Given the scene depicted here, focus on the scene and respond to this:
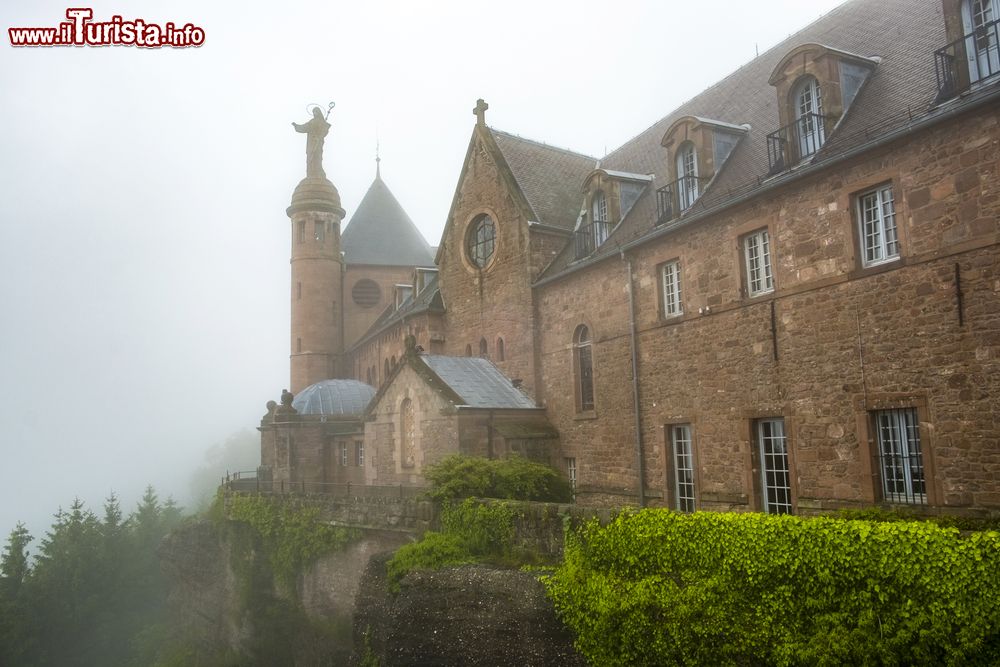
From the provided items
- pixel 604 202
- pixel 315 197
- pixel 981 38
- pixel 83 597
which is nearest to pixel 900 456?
pixel 981 38

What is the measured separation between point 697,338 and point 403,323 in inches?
616

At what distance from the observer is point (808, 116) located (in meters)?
14.4

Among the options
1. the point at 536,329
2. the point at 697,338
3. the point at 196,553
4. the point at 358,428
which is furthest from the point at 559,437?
the point at 196,553

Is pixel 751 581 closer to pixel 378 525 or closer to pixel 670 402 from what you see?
pixel 670 402

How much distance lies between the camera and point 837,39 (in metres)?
17.0

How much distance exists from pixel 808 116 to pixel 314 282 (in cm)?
2896

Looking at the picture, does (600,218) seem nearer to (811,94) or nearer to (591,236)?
(591,236)

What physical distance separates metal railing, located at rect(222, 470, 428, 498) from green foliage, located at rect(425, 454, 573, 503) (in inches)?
86.0

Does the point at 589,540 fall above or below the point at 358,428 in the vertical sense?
below

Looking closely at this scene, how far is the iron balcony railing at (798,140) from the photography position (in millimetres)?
14305

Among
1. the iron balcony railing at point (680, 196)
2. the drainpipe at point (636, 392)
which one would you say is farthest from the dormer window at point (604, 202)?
the iron balcony railing at point (680, 196)

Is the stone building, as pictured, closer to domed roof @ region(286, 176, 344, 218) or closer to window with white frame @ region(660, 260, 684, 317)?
window with white frame @ region(660, 260, 684, 317)

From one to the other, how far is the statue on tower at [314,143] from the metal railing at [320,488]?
17.5 meters

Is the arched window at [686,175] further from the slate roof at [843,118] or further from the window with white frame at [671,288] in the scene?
the window with white frame at [671,288]
